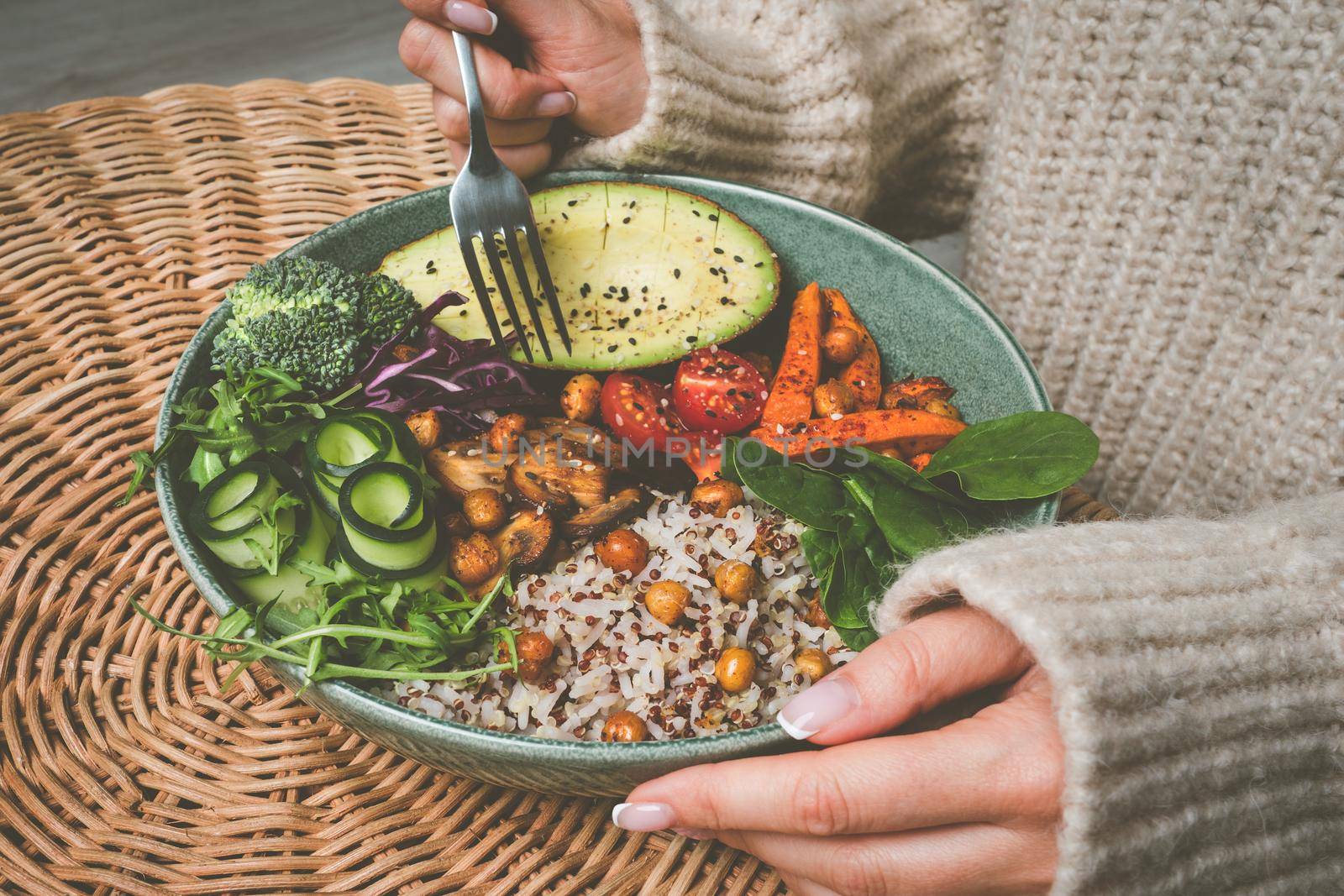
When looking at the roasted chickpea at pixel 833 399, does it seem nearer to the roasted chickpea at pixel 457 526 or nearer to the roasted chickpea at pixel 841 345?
the roasted chickpea at pixel 841 345

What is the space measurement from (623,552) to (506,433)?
1.02 ft

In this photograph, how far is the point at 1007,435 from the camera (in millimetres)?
1240

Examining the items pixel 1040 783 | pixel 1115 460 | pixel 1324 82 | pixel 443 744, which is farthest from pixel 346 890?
pixel 1324 82

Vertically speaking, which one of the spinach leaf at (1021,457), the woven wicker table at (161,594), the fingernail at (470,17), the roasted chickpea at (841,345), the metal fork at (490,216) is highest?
the fingernail at (470,17)

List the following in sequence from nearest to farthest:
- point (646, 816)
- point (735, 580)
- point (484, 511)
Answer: point (646, 816)
point (735, 580)
point (484, 511)

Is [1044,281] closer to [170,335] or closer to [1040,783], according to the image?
[1040,783]

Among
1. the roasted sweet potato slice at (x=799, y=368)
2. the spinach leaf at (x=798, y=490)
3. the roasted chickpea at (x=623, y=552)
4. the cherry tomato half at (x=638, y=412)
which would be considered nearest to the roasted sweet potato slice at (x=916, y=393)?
the roasted sweet potato slice at (x=799, y=368)

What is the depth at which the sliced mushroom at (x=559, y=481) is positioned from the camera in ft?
4.40

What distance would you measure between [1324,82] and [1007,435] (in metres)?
0.67

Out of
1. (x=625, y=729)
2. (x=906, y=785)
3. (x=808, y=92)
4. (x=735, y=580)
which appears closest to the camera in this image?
(x=906, y=785)

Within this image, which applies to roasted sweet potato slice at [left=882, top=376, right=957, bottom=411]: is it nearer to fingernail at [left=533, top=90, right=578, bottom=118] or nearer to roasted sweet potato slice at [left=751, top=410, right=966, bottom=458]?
roasted sweet potato slice at [left=751, top=410, right=966, bottom=458]

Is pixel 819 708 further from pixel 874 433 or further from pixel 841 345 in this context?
pixel 841 345

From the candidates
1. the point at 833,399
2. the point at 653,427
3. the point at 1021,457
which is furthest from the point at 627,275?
the point at 1021,457

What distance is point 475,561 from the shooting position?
4.13 feet
